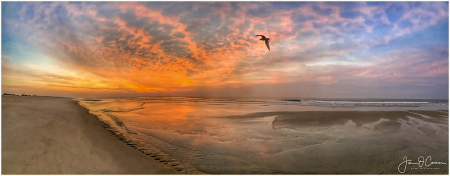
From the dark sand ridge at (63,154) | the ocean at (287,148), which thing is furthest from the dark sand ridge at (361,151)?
the dark sand ridge at (63,154)

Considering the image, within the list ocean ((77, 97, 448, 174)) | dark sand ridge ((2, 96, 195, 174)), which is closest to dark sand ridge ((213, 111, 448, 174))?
ocean ((77, 97, 448, 174))

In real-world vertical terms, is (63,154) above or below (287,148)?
above

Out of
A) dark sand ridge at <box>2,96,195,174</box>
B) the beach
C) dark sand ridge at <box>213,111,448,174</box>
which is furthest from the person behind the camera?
dark sand ridge at <box>213,111,448,174</box>

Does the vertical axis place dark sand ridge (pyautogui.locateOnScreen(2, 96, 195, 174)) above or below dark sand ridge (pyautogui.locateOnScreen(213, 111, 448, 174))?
above

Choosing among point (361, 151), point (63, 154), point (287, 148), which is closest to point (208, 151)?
point (287, 148)

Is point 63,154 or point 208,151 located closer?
point 63,154

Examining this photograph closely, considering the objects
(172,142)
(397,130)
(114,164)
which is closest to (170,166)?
(114,164)

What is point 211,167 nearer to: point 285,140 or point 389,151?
point 285,140

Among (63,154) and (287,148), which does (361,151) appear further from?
(63,154)

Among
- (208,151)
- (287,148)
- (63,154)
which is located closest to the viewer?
(63,154)

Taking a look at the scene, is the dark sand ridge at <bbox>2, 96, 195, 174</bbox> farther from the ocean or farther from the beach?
the ocean

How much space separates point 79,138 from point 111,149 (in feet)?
5.61

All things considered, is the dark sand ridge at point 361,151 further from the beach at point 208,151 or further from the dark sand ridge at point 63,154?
the dark sand ridge at point 63,154

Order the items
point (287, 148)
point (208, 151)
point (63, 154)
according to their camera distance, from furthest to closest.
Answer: point (287, 148) < point (208, 151) < point (63, 154)
